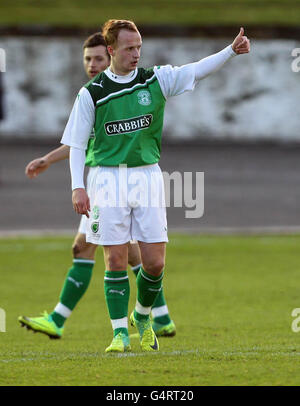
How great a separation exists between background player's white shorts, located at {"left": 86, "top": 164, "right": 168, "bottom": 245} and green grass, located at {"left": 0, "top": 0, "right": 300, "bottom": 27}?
21.9 m

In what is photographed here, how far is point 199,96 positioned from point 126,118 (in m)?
21.0

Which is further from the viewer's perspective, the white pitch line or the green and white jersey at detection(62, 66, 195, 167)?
the green and white jersey at detection(62, 66, 195, 167)

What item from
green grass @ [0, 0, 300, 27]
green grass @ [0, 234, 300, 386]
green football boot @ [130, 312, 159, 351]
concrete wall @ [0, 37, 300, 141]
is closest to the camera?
green grass @ [0, 234, 300, 386]

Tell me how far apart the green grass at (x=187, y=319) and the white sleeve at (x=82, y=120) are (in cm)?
138

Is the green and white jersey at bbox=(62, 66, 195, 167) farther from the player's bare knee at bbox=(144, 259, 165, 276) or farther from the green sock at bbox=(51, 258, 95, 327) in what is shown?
the green sock at bbox=(51, 258, 95, 327)

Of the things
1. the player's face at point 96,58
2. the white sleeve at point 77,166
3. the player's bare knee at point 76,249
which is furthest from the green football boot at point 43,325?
the player's face at point 96,58

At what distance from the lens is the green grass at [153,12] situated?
29016mm

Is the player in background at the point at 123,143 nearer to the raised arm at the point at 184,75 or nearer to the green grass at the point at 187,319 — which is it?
the raised arm at the point at 184,75

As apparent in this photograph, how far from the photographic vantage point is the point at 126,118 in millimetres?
6801

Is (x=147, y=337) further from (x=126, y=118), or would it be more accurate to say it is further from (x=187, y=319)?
(x=187, y=319)

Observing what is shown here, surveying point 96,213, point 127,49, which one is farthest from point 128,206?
point 127,49

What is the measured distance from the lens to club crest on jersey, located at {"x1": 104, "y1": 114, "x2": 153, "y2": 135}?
6.81 metres

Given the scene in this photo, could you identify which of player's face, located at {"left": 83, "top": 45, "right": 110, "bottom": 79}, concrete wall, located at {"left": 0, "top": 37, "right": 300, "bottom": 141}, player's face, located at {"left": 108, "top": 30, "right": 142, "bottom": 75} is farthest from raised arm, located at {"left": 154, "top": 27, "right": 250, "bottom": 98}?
concrete wall, located at {"left": 0, "top": 37, "right": 300, "bottom": 141}

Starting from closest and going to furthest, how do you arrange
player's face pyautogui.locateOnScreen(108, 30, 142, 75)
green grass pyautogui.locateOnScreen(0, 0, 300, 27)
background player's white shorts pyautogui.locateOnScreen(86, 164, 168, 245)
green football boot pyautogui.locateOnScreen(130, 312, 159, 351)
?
player's face pyautogui.locateOnScreen(108, 30, 142, 75) → background player's white shorts pyautogui.locateOnScreen(86, 164, 168, 245) → green football boot pyautogui.locateOnScreen(130, 312, 159, 351) → green grass pyautogui.locateOnScreen(0, 0, 300, 27)
